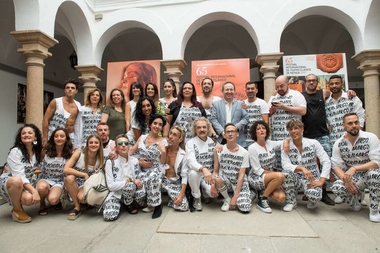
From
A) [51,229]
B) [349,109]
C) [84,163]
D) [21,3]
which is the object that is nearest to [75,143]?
[84,163]

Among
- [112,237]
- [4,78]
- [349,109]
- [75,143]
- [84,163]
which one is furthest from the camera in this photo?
[4,78]

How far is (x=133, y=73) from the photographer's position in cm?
638

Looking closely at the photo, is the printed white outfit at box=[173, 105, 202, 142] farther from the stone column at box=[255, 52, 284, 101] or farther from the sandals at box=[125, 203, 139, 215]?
the stone column at box=[255, 52, 284, 101]

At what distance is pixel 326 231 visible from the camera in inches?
98.6

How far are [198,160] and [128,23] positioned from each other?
5.65 metres

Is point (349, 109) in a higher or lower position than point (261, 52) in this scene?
lower

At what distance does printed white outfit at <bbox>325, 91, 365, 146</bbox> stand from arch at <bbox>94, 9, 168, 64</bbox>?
15.8 ft

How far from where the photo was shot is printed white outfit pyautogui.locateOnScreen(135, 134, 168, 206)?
3.07 metres

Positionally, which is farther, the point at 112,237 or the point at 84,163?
the point at 84,163

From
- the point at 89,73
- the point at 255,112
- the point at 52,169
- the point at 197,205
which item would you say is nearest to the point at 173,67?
the point at 89,73

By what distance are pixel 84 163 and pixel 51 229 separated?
2.87 feet

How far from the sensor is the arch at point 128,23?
22.5 feet

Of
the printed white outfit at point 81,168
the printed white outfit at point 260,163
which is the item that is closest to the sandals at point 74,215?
the printed white outfit at point 81,168

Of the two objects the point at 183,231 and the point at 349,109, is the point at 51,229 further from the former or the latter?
the point at 349,109
